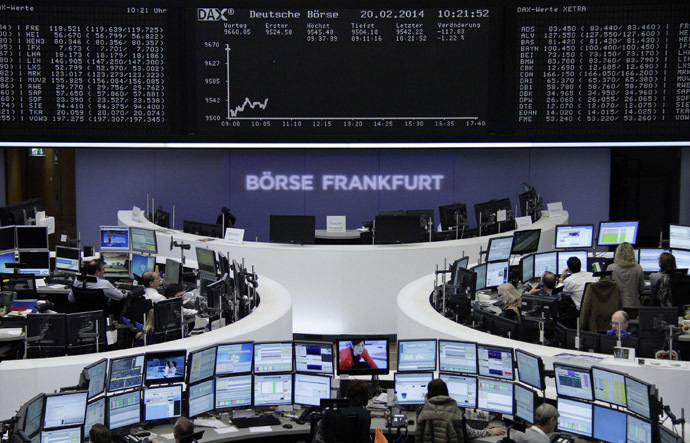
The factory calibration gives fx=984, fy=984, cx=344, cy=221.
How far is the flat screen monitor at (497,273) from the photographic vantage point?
10398 mm

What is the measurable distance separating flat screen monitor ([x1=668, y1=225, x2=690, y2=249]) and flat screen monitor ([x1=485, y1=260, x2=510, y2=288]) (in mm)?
2485

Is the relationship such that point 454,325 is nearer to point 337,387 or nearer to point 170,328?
point 337,387

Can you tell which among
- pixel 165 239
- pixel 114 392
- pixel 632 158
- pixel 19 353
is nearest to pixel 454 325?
pixel 114 392

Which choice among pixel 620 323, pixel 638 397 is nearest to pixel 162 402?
pixel 638 397

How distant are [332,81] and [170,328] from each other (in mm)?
2881

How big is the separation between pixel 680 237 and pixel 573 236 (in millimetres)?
1257

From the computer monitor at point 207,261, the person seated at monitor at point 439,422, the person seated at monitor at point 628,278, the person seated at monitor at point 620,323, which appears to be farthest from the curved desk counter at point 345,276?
the person seated at monitor at point 439,422

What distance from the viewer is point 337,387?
7312 mm

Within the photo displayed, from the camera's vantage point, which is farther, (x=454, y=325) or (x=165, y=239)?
(x=165, y=239)

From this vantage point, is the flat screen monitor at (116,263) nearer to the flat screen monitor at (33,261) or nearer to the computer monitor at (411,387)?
the flat screen monitor at (33,261)

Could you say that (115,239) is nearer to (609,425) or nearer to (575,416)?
(575,416)

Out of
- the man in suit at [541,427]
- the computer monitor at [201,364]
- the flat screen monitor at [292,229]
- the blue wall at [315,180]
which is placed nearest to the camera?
the man in suit at [541,427]

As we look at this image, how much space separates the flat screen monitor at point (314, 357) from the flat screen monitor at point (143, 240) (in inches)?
188

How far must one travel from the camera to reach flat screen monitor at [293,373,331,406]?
7277 millimetres
